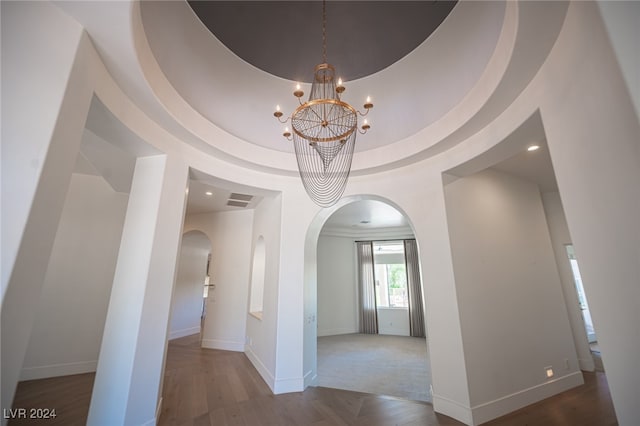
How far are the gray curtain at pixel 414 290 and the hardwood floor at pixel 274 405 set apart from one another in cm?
380

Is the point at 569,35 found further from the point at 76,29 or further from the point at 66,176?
the point at 66,176

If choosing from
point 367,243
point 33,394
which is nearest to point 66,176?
point 33,394

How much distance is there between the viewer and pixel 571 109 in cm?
152

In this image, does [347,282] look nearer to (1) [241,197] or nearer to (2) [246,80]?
(1) [241,197]

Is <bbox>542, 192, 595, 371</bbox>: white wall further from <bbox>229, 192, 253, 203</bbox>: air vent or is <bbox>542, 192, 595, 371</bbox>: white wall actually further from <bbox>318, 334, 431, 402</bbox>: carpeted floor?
<bbox>229, 192, 253, 203</bbox>: air vent

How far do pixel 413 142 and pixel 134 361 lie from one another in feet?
12.7

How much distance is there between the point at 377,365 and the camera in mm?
4684

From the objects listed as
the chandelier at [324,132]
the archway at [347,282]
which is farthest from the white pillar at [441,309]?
the archway at [347,282]

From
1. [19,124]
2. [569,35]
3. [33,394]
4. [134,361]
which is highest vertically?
[569,35]

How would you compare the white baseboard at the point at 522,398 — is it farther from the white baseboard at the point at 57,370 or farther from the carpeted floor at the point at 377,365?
the white baseboard at the point at 57,370

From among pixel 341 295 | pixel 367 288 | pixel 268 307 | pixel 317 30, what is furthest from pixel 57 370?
pixel 367 288

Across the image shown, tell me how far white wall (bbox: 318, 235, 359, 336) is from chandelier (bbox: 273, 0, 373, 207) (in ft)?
14.7

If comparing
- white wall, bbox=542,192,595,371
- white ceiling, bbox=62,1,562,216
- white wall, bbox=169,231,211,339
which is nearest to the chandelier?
white ceiling, bbox=62,1,562,216

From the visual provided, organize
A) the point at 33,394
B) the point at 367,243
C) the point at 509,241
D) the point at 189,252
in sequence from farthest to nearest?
the point at 367,243 < the point at 189,252 < the point at 509,241 < the point at 33,394
